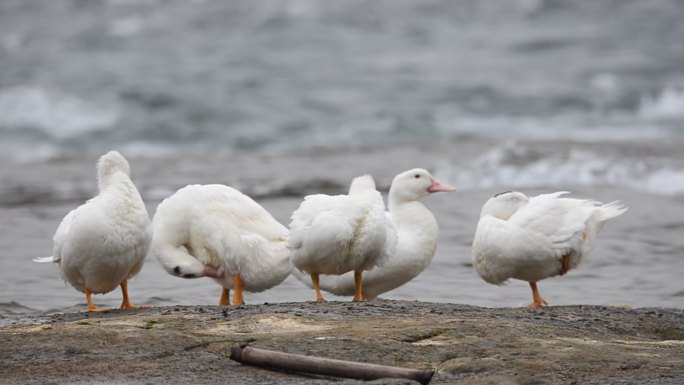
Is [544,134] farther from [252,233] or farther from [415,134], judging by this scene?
[252,233]

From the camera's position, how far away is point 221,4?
109ft

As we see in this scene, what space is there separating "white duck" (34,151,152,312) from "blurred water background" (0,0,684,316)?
2.03m

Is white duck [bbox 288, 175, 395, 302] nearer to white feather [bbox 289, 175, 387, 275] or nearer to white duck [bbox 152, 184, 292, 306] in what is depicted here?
white feather [bbox 289, 175, 387, 275]

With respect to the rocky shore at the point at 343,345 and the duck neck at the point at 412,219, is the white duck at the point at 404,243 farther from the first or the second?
the rocky shore at the point at 343,345

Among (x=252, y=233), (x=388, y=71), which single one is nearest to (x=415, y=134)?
(x=388, y=71)

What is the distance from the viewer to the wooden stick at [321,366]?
5.96m

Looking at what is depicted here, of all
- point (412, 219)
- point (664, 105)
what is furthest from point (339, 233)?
point (664, 105)

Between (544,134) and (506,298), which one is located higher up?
(544,134)

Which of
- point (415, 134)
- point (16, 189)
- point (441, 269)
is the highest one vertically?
point (415, 134)

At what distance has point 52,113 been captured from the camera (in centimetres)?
2653

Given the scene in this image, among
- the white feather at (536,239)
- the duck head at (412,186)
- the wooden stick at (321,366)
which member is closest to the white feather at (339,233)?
the white feather at (536,239)

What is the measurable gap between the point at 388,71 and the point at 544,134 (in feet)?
20.4

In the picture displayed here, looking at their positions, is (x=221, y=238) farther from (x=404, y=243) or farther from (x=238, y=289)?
(x=404, y=243)

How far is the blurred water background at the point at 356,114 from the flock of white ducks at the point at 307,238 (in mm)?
1181
